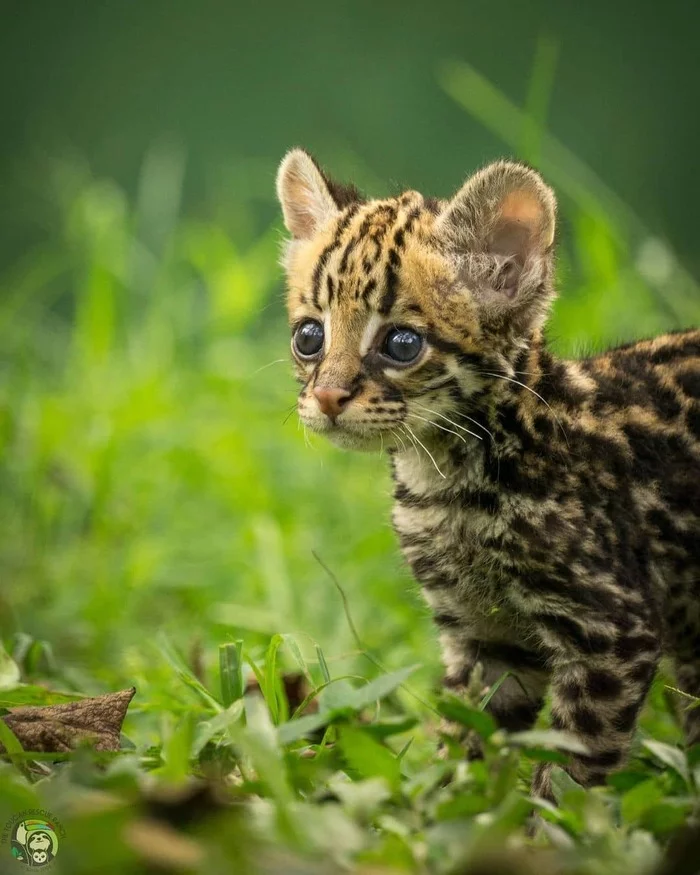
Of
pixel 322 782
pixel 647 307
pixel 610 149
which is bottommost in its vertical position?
pixel 322 782

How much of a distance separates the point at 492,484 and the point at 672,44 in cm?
699

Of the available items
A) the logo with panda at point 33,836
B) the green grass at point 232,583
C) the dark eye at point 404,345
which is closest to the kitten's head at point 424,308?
the dark eye at point 404,345

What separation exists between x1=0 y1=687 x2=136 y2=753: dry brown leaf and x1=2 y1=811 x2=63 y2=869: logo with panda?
0.69 metres

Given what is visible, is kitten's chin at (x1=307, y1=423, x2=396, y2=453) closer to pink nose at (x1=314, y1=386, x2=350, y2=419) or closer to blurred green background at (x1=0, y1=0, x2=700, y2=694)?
pink nose at (x1=314, y1=386, x2=350, y2=419)

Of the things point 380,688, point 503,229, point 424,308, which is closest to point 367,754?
point 380,688

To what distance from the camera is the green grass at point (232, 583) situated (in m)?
2.45

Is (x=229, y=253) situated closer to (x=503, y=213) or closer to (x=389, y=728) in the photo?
Answer: (x=503, y=213)

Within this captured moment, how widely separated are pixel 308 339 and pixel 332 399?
421 millimetres

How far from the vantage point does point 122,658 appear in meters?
5.59

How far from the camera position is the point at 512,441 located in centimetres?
389

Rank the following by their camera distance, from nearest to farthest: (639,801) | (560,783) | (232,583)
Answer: (639,801) → (560,783) → (232,583)

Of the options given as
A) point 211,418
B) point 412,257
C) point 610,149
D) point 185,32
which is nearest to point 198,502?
point 211,418

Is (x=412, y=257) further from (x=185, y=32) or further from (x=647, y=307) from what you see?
(x=185, y=32)

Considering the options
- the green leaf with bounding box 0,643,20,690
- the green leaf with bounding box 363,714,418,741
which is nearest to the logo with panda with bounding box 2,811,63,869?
the green leaf with bounding box 363,714,418,741
